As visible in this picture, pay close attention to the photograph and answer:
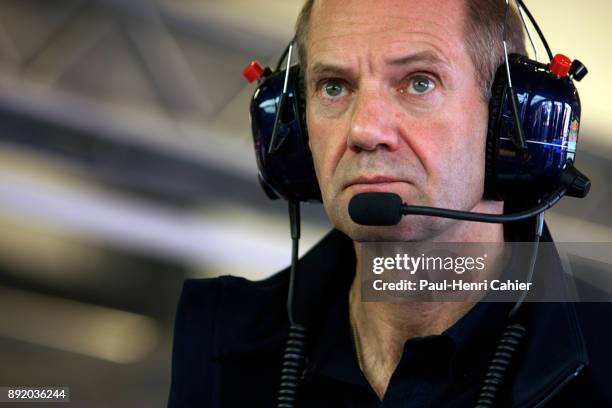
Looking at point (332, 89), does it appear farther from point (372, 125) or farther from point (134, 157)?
point (134, 157)

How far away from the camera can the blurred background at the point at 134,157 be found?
4.04m

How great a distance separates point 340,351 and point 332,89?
15.8 inches

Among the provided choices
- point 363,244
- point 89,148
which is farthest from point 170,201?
point 363,244

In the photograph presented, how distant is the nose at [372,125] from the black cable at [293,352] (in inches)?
10.4

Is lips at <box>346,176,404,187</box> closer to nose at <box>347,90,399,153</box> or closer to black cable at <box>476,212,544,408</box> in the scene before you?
nose at <box>347,90,399,153</box>

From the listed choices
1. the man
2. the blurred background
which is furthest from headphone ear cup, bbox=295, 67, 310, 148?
the blurred background

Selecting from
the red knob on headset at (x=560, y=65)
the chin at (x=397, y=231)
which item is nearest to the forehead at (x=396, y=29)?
the red knob on headset at (x=560, y=65)

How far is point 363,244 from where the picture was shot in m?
1.60

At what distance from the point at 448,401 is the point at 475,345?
0.09 metres

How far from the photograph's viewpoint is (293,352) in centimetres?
164

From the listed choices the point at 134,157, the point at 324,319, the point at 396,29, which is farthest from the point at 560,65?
the point at 134,157

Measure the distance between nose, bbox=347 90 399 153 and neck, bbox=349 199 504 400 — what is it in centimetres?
18

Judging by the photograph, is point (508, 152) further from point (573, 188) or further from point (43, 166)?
point (43, 166)

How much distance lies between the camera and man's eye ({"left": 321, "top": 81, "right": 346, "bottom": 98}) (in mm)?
1547
